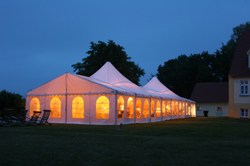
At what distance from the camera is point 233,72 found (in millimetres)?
24875

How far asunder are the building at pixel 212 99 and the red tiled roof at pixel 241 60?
11.5 meters

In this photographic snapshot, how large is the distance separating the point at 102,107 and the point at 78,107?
1.64 meters

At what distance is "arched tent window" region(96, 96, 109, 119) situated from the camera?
15796 mm

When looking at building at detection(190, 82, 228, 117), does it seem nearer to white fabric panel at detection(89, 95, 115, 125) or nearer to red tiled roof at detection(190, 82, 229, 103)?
red tiled roof at detection(190, 82, 229, 103)

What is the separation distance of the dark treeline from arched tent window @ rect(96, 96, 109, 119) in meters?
33.2

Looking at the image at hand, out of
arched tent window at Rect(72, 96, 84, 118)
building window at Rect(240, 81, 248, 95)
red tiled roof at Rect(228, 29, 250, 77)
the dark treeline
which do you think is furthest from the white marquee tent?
the dark treeline

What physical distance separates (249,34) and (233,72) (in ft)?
16.9

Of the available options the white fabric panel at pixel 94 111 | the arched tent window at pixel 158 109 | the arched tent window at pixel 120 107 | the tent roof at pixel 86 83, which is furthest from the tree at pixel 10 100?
the arched tent window at pixel 158 109

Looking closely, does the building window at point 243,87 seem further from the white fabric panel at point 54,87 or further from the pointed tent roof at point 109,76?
the white fabric panel at point 54,87

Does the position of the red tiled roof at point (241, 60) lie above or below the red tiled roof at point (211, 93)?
above

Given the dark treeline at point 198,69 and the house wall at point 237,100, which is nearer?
the house wall at point 237,100

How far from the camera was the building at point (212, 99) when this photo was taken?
1455 inches

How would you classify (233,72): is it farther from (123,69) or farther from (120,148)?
(120,148)

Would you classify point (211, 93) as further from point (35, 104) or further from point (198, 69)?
point (35, 104)
